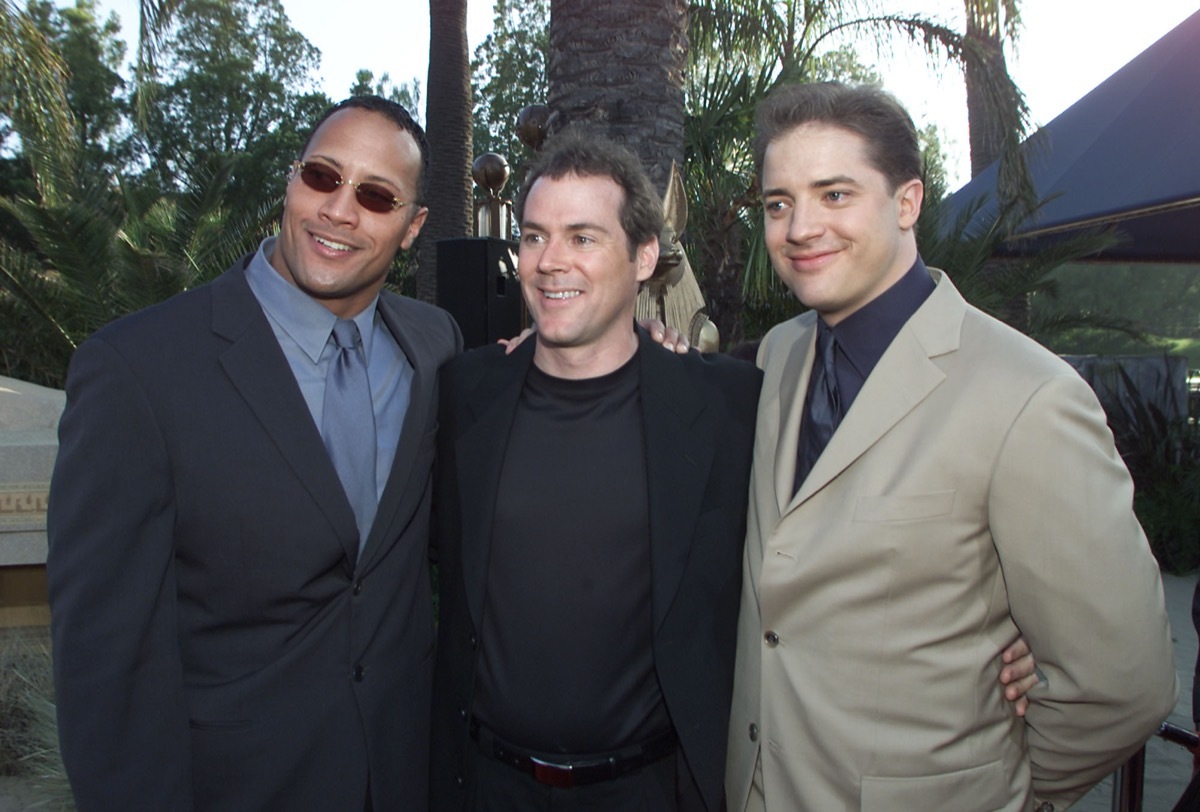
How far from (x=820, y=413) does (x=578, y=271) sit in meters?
0.77

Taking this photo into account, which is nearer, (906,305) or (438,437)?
(906,305)

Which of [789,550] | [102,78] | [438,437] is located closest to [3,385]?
[438,437]

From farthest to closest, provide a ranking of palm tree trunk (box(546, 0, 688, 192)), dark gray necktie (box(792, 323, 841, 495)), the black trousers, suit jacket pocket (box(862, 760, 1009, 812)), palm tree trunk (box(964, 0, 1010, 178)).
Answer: palm tree trunk (box(964, 0, 1010, 178)) → palm tree trunk (box(546, 0, 688, 192)) → the black trousers → dark gray necktie (box(792, 323, 841, 495)) → suit jacket pocket (box(862, 760, 1009, 812))

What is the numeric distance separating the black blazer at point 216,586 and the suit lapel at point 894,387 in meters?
1.02

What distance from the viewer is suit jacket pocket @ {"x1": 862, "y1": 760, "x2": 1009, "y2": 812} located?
1928mm

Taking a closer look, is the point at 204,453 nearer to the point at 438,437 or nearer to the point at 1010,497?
the point at 438,437

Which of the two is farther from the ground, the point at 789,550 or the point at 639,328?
the point at 639,328

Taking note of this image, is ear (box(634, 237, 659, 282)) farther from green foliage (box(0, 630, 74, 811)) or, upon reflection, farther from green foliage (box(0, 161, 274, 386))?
green foliage (box(0, 161, 274, 386))

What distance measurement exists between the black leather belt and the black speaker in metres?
2.82

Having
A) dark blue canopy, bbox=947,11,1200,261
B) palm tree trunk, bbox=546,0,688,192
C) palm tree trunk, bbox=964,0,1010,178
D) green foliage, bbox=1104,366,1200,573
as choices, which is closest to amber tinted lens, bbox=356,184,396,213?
palm tree trunk, bbox=546,0,688,192

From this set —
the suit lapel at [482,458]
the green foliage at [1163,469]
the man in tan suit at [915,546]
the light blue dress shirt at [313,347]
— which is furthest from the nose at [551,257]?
the green foliage at [1163,469]

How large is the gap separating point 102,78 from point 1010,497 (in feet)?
127

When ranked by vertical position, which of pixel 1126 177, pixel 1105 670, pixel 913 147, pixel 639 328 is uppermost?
pixel 1126 177

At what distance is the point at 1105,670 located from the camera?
1884mm
